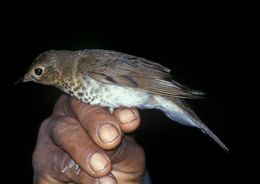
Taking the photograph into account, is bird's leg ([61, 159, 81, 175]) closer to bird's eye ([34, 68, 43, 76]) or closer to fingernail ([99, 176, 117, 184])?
fingernail ([99, 176, 117, 184])

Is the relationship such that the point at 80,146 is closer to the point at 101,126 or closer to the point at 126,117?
the point at 101,126

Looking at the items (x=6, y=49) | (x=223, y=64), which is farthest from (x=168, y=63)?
(x=6, y=49)

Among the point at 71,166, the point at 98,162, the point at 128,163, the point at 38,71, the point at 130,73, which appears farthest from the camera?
the point at 38,71

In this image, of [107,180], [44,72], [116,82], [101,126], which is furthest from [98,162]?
[44,72]

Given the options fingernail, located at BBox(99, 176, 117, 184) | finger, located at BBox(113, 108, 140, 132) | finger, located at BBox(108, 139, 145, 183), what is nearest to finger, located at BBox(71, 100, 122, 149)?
finger, located at BBox(113, 108, 140, 132)

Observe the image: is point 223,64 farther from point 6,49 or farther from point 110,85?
point 110,85

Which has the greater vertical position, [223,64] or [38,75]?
[38,75]
